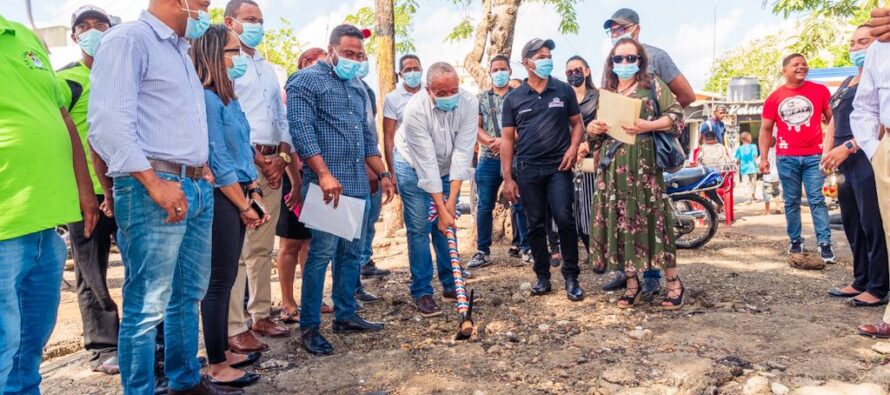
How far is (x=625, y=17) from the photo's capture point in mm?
4660

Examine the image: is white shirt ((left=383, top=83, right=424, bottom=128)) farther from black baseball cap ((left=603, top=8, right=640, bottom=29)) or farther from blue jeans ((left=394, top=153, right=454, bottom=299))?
black baseball cap ((left=603, top=8, right=640, bottom=29))

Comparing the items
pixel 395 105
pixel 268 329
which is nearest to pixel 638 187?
pixel 395 105

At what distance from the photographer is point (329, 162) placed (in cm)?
364

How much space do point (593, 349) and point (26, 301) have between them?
8.64 feet

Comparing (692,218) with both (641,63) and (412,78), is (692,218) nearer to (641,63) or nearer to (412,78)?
(641,63)

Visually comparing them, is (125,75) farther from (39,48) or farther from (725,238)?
(725,238)

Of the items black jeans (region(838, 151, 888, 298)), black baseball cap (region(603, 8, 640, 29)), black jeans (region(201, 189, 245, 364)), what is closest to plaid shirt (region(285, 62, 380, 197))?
black jeans (region(201, 189, 245, 364))

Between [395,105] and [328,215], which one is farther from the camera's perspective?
[395,105]

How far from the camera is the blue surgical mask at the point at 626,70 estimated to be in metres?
4.15

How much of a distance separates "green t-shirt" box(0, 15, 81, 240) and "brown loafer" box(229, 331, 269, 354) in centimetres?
151

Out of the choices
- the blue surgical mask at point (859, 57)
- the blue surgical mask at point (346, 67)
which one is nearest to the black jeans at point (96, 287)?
the blue surgical mask at point (346, 67)

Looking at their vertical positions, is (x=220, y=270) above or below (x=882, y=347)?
above

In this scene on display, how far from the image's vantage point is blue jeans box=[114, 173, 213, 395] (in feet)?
7.57

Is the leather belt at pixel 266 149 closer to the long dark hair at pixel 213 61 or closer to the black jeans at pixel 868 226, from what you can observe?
the long dark hair at pixel 213 61
